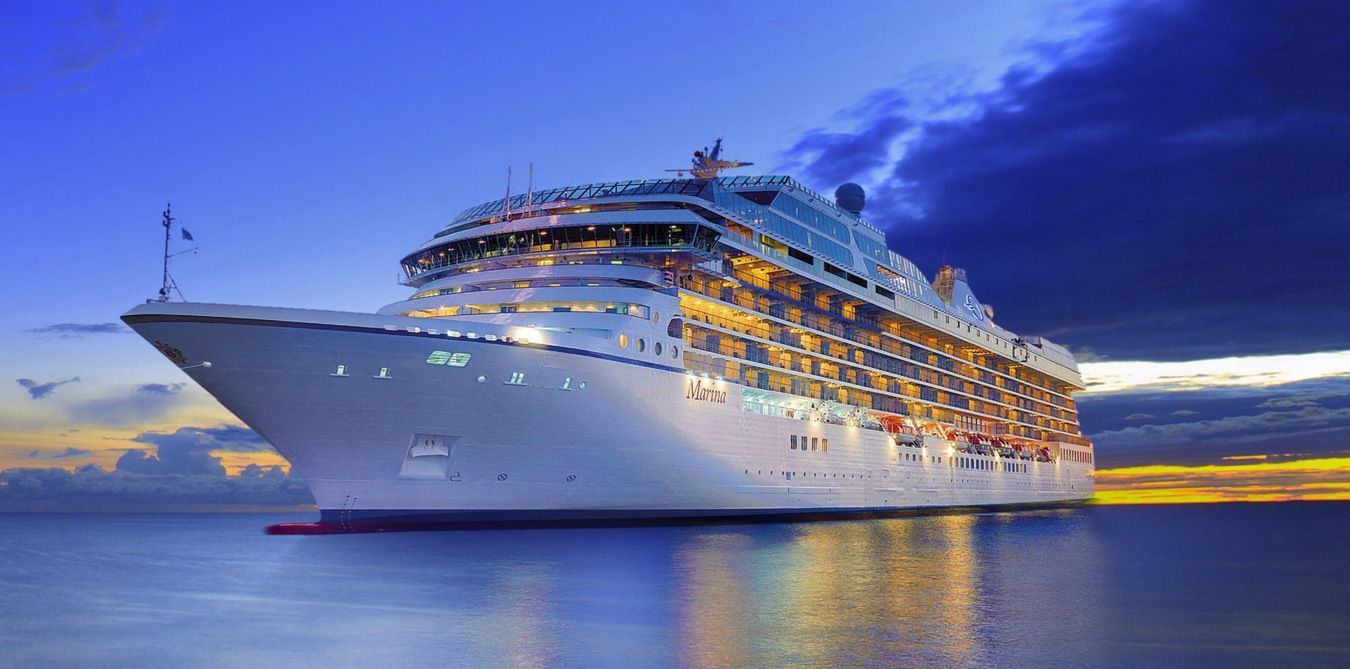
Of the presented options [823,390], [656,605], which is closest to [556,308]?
[823,390]

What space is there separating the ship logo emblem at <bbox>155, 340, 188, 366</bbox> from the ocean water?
6.45 metres

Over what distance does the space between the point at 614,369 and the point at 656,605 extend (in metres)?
17.6

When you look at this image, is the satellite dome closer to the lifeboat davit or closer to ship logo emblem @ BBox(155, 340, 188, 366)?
the lifeboat davit

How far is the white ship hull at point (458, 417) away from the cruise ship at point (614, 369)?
2.8 inches

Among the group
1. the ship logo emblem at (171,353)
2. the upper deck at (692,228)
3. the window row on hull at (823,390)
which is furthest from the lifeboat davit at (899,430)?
the ship logo emblem at (171,353)

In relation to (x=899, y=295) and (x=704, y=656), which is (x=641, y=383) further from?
(x=899, y=295)

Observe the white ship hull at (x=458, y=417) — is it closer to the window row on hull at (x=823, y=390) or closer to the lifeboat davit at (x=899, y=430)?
the window row on hull at (x=823, y=390)

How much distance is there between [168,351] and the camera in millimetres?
32156

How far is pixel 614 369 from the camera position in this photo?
3662 cm

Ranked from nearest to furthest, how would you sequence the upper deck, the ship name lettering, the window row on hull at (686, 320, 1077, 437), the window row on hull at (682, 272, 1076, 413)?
1. the ship name lettering
2. the upper deck
3. the window row on hull at (686, 320, 1077, 437)
4. the window row on hull at (682, 272, 1076, 413)

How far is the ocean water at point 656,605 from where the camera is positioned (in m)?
15.3

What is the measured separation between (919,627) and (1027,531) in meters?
37.6

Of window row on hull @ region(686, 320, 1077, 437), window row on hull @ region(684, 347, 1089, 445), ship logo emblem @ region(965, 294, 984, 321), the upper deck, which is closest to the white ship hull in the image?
window row on hull @ region(684, 347, 1089, 445)

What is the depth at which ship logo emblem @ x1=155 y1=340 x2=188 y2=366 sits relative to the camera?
31922 millimetres
